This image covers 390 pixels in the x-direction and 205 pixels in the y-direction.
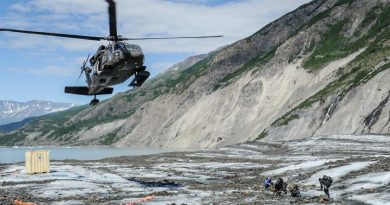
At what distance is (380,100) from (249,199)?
65149 mm

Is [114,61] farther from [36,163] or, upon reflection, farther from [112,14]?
[36,163]

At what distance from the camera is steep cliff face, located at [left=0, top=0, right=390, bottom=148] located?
89375 millimetres

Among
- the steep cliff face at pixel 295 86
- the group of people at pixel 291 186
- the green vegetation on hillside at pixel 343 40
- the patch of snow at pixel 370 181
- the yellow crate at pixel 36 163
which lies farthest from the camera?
the green vegetation on hillside at pixel 343 40

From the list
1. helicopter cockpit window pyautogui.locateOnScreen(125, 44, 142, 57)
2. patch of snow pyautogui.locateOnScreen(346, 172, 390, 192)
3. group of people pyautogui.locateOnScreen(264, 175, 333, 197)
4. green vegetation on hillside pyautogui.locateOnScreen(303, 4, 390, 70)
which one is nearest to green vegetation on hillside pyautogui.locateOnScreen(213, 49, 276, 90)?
green vegetation on hillside pyautogui.locateOnScreen(303, 4, 390, 70)

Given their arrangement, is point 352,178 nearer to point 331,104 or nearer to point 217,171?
point 217,171

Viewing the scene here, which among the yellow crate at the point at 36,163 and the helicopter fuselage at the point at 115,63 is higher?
the helicopter fuselage at the point at 115,63

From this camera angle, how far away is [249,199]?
2389 cm

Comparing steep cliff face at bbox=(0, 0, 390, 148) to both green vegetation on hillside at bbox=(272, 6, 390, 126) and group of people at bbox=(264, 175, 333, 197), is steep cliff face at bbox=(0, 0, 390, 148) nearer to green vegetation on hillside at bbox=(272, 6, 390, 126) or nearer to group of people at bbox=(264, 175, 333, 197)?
green vegetation on hillside at bbox=(272, 6, 390, 126)

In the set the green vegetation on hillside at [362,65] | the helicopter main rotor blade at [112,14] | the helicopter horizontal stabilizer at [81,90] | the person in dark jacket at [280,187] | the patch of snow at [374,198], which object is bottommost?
the patch of snow at [374,198]

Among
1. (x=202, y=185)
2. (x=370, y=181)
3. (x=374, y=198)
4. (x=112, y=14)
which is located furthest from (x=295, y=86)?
(x=374, y=198)

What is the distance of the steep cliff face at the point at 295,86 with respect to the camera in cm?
8938

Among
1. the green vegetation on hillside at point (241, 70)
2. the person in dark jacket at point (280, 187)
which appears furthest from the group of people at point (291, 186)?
the green vegetation on hillside at point (241, 70)

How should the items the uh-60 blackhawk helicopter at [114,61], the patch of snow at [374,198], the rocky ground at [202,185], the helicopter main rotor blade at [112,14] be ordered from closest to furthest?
the patch of snow at [374,198] < the rocky ground at [202,185] < the helicopter main rotor blade at [112,14] < the uh-60 blackhawk helicopter at [114,61]

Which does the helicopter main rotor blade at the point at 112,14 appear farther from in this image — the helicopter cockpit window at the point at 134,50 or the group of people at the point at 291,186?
the group of people at the point at 291,186
